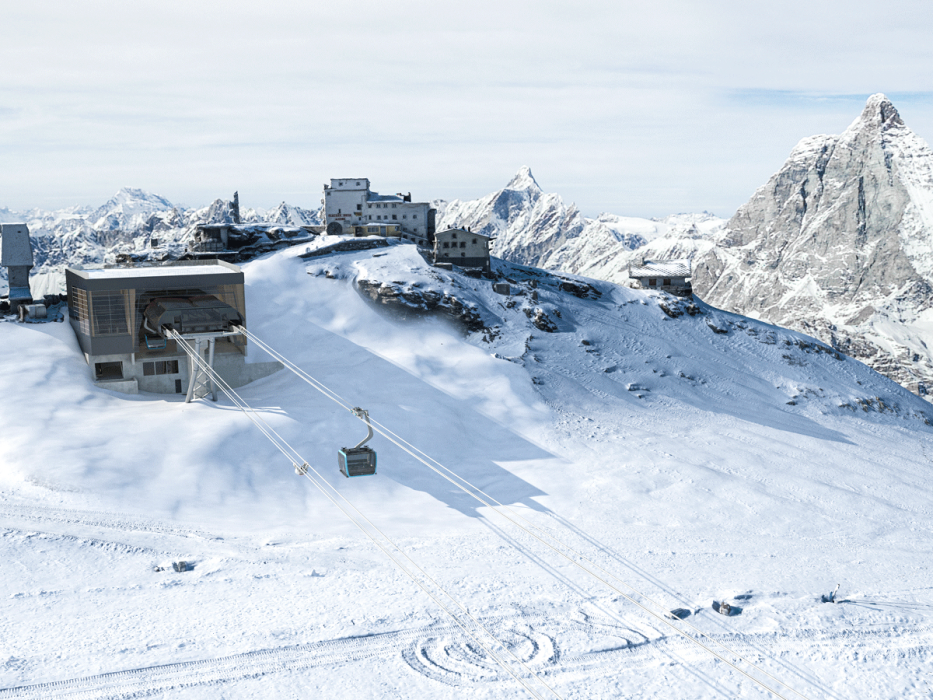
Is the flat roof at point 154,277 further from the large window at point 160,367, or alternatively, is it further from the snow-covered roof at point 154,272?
the large window at point 160,367

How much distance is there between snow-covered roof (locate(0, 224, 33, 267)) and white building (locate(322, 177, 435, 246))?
43.4m

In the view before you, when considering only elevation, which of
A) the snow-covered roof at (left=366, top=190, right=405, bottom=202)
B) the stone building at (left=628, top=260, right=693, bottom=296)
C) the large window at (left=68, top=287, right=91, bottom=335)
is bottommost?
the stone building at (left=628, top=260, right=693, bottom=296)

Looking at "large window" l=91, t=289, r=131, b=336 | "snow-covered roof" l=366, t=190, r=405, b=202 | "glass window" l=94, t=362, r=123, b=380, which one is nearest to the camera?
"large window" l=91, t=289, r=131, b=336

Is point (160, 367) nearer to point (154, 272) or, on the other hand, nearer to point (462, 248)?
point (154, 272)

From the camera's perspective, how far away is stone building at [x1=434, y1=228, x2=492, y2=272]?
94.5m

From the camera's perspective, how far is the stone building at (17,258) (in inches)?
2549

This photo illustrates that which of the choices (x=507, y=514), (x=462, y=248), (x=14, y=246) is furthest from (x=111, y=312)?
(x=462, y=248)

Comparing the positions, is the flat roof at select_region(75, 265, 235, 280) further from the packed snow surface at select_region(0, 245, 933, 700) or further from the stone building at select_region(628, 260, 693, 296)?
the stone building at select_region(628, 260, 693, 296)

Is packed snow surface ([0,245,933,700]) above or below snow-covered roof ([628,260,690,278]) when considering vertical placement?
below

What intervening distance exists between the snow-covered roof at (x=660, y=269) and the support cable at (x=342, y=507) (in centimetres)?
6213

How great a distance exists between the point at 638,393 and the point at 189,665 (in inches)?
1937

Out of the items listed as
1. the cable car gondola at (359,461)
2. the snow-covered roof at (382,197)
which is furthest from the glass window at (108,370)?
the snow-covered roof at (382,197)

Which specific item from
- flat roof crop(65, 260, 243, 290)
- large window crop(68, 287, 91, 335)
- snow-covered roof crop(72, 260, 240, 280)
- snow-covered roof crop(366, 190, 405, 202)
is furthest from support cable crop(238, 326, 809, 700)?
snow-covered roof crop(366, 190, 405, 202)

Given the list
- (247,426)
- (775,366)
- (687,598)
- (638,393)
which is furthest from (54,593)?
(775,366)
